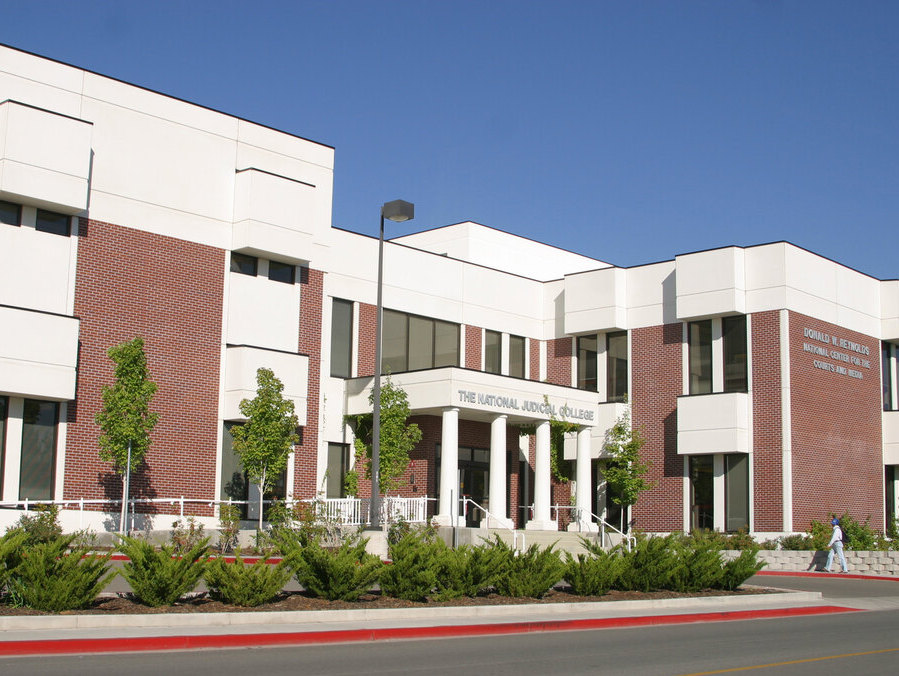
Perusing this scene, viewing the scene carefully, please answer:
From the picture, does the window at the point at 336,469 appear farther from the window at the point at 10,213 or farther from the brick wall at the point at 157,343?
the window at the point at 10,213

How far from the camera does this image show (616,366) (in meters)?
40.9

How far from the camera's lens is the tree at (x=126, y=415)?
27.0 meters

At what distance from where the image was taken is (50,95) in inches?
1120

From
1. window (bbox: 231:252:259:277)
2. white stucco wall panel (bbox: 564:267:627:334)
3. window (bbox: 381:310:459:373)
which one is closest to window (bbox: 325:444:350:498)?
window (bbox: 381:310:459:373)

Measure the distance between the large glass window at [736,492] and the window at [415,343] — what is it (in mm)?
10198

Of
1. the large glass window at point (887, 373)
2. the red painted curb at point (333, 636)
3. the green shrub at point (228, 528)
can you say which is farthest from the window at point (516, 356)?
the red painted curb at point (333, 636)

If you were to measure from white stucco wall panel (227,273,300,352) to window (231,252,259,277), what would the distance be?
9.5 inches

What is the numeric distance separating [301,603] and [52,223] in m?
14.9

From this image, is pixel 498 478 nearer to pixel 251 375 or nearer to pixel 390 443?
pixel 390 443

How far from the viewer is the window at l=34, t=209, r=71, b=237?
27950mm

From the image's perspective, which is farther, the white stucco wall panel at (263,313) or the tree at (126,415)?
the white stucco wall panel at (263,313)

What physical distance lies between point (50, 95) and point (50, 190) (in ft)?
9.79

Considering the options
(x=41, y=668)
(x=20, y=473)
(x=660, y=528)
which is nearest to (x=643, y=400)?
(x=660, y=528)

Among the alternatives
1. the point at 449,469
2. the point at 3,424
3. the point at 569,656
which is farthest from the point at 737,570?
the point at 3,424
